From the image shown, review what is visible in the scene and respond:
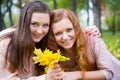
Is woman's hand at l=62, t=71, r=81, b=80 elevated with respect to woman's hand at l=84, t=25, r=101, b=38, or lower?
lower

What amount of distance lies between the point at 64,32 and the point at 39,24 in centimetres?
27

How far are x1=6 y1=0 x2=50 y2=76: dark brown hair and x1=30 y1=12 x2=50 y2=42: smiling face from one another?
0.04 meters

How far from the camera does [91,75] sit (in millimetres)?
3928

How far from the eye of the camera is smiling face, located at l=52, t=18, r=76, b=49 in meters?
3.93

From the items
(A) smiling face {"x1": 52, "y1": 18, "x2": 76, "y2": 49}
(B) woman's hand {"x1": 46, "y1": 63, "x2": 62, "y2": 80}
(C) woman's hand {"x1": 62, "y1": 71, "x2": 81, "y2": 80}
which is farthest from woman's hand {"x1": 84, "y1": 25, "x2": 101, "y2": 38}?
(B) woman's hand {"x1": 46, "y1": 63, "x2": 62, "y2": 80}

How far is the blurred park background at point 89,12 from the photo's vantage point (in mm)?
14197

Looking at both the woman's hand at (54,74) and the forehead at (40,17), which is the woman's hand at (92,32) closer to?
the forehead at (40,17)

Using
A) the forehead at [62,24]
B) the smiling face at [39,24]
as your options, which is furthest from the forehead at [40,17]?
the forehead at [62,24]

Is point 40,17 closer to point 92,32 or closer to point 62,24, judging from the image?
point 62,24

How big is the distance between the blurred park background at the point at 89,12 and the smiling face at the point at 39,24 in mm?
1624

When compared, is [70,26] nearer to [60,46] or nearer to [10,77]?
[60,46]

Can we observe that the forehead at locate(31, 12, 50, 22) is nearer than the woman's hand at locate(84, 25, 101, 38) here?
Yes

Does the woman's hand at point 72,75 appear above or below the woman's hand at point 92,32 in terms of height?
below

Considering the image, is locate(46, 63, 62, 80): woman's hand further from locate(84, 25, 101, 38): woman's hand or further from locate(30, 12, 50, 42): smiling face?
locate(84, 25, 101, 38): woman's hand
